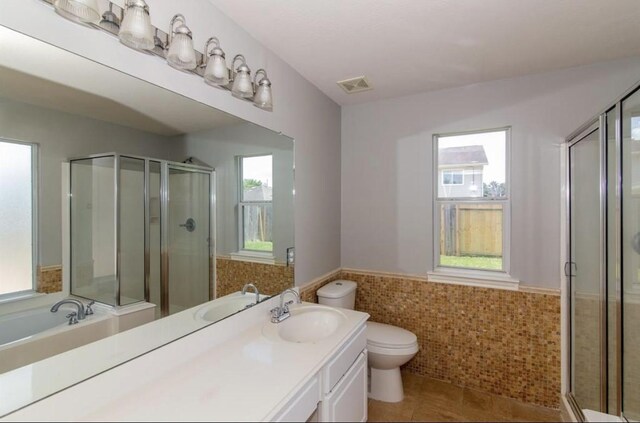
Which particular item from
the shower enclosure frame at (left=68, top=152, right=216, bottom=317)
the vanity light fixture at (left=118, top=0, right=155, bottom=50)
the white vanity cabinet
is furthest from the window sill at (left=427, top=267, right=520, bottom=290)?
the vanity light fixture at (left=118, top=0, right=155, bottom=50)

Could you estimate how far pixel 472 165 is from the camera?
2055mm

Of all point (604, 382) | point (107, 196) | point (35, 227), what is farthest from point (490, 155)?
point (35, 227)

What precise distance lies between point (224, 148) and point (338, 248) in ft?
4.46

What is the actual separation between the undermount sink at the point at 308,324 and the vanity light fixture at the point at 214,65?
1094 millimetres

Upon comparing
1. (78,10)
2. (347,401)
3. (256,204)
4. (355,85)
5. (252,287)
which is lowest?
(347,401)

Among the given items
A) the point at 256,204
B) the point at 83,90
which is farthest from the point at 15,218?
the point at 256,204

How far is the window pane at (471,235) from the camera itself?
1.99 m

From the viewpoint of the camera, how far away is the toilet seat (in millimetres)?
1663

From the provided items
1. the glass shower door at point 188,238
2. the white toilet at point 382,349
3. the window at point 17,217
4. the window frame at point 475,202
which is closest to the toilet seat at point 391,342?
the white toilet at point 382,349

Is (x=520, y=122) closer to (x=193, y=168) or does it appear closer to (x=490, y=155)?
(x=490, y=155)

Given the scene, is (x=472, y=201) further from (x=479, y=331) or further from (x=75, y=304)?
(x=75, y=304)

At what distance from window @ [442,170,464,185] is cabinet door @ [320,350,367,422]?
1.46 meters

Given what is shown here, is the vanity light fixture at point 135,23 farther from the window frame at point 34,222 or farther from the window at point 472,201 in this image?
the window at point 472,201

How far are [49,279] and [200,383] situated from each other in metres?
0.52
